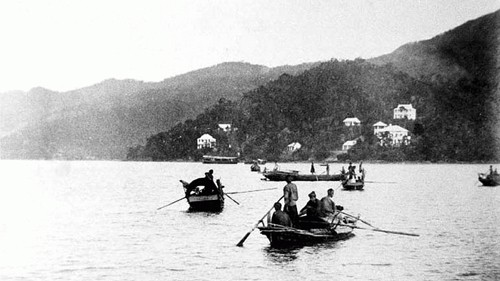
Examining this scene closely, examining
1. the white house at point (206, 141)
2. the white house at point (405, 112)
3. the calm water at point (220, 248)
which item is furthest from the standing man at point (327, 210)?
the white house at point (206, 141)

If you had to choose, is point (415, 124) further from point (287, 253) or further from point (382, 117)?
point (287, 253)

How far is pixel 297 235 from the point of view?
24.5 meters

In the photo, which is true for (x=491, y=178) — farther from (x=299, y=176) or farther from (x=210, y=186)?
(x=210, y=186)

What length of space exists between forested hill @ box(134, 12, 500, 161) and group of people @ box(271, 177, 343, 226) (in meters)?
120

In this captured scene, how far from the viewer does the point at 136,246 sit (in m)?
27.4

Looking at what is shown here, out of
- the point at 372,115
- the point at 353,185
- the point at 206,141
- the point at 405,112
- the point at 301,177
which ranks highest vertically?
the point at 405,112

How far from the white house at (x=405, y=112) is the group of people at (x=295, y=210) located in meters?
152

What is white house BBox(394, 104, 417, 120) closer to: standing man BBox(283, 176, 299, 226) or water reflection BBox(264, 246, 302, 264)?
standing man BBox(283, 176, 299, 226)

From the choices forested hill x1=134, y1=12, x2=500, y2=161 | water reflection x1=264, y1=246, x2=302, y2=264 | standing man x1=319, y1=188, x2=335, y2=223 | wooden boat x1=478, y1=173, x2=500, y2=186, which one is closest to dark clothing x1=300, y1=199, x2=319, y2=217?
standing man x1=319, y1=188, x2=335, y2=223

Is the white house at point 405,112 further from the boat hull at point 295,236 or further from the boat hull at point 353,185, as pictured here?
the boat hull at point 295,236

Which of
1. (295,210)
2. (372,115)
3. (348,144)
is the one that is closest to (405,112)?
(372,115)

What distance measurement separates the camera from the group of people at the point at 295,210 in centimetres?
2436

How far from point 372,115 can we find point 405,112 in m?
9.05

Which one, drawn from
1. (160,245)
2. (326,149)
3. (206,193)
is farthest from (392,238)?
(326,149)
